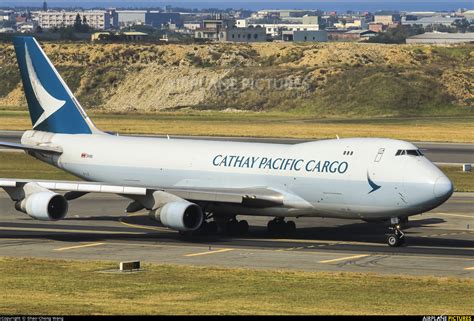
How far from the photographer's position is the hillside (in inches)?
6324

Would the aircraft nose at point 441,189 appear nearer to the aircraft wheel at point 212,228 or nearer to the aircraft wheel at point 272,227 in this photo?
the aircraft wheel at point 272,227

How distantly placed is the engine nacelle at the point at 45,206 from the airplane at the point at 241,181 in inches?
1.8

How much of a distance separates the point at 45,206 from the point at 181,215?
6.17m

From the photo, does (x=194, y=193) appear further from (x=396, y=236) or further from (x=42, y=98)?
(x=42, y=98)

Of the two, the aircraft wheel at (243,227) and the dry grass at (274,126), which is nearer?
the aircraft wheel at (243,227)

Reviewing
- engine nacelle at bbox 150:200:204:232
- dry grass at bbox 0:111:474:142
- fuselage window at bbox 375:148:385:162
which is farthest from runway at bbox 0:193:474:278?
dry grass at bbox 0:111:474:142

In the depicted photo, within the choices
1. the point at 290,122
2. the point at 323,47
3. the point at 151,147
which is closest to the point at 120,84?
the point at 323,47

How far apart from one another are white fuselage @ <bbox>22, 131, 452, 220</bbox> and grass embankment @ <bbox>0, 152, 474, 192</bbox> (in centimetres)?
2035

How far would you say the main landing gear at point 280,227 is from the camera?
55.3 meters

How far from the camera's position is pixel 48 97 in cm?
6197

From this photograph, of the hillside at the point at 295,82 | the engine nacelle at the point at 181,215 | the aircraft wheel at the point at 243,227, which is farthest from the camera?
the hillside at the point at 295,82

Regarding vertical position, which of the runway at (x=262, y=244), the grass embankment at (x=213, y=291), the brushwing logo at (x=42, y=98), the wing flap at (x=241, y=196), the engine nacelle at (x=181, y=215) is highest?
the brushwing logo at (x=42, y=98)

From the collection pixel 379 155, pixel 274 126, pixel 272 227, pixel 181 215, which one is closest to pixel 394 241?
pixel 379 155

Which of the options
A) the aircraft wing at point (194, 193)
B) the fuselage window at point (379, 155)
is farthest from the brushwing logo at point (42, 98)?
the fuselage window at point (379, 155)
